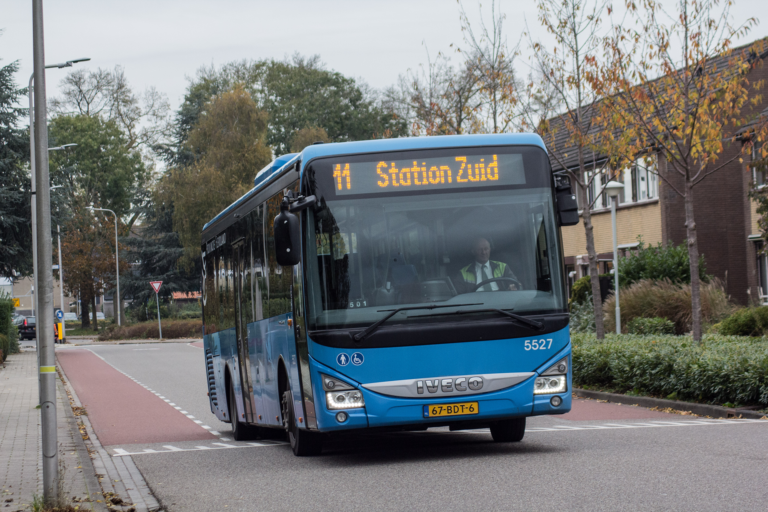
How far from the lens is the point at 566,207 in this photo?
9398 mm

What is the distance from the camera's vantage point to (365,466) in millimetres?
9570

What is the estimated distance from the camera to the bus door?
12.5 m

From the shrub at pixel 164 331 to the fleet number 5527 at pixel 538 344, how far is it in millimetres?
52499

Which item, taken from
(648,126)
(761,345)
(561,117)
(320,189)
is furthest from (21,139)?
(320,189)

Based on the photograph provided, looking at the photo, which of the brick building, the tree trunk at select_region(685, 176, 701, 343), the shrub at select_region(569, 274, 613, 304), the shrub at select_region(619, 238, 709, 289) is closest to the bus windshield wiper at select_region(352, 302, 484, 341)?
the tree trunk at select_region(685, 176, 701, 343)

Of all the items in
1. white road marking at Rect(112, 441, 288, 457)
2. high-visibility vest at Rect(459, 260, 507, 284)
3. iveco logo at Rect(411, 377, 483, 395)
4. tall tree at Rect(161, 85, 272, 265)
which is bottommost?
white road marking at Rect(112, 441, 288, 457)

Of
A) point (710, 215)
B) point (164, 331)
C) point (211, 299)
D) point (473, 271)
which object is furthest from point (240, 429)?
point (164, 331)

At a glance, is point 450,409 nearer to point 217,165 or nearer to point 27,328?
point 217,165

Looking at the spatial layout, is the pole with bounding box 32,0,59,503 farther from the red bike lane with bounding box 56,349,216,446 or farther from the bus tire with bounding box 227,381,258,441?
the red bike lane with bounding box 56,349,216,446

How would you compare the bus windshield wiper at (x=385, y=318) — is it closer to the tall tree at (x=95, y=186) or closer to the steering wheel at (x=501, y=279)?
the steering wheel at (x=501, y=279)

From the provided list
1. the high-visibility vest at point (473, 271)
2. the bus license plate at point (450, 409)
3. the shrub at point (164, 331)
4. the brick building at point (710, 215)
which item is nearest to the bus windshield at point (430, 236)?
the high-visibility vest at point (473, 271)

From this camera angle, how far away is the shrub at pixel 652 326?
25.3 m

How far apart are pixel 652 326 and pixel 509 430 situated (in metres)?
15.4

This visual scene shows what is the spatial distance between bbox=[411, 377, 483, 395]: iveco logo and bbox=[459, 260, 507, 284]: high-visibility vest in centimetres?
84
